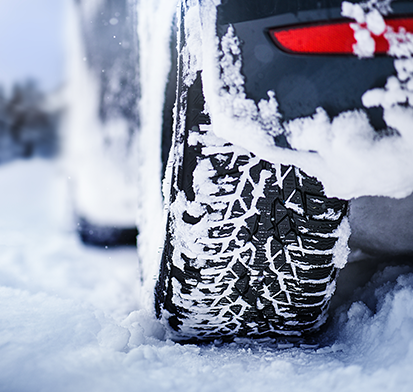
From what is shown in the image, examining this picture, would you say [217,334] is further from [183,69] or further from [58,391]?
[183,69]

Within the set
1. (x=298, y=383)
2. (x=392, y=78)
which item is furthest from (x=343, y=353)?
(x=392, y=78)

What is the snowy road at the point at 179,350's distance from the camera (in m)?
0.54

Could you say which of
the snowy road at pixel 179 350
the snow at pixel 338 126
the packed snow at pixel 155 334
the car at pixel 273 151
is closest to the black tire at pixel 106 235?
the packed snow at pixel 155 334

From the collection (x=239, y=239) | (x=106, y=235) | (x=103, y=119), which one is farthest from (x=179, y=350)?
(x=103, y=119)

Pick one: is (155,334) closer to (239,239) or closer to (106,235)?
(239,239)

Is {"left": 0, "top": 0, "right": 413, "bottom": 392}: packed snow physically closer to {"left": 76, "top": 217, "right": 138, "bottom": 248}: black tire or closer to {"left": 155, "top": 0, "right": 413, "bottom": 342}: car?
{"left": 155, "top": 0, "right": 413, "bottom": 342}: car

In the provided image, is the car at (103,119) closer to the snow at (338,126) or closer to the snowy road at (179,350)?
the snowy road at (179,350)

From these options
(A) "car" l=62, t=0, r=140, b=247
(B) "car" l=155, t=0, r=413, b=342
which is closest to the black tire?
(A) "car" l=62, t=0, r=140, b=247

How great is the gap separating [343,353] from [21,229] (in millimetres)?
1441

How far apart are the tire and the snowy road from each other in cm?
8

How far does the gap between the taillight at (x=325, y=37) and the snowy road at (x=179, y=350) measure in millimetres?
520

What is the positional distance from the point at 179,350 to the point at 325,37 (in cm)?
66

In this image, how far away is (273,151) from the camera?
0.49 m

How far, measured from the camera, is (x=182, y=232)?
0.64 m
